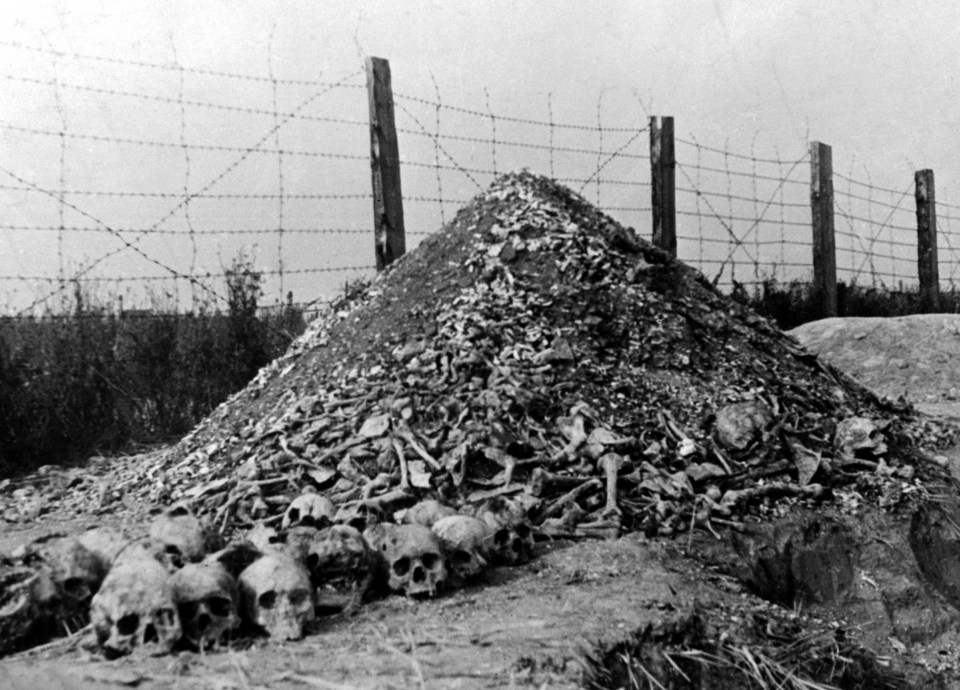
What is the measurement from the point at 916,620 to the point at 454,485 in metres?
1.90

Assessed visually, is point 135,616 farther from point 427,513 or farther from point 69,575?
point 427,513

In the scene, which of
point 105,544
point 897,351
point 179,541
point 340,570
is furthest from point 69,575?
point 897,351

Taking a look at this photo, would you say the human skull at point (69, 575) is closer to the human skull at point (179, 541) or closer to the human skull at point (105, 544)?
the human skull at point (105, 544)

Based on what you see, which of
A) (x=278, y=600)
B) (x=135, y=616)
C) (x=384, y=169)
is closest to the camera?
(x=135, y=616)

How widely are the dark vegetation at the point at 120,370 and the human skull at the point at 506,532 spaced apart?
10.7ft

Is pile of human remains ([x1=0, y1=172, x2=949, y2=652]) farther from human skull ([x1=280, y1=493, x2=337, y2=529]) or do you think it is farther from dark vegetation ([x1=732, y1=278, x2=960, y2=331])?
dark vegetation ([x1=732, y1=278, x2=960, y2=331])

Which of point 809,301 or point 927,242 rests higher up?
point 927,242

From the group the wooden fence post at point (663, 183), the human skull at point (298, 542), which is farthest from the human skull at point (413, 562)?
the wooden fence post at point (663, 183)

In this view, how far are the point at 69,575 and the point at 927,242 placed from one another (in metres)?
11.8

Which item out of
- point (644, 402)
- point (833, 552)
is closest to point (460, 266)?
point (644, 402)

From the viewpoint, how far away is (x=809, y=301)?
9898 millimetres

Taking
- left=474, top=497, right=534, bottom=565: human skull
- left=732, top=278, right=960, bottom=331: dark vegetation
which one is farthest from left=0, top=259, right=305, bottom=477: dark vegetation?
left=732, top=278, right=960, bottom=331: dark vegetation

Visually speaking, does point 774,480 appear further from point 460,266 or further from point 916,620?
point 460,266

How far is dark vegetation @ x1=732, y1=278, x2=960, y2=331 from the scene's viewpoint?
9.46 metres
